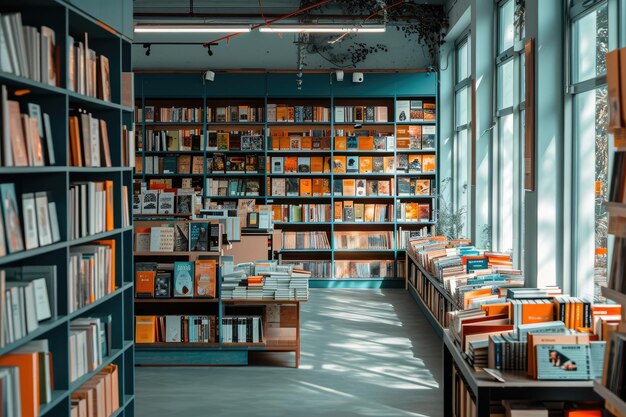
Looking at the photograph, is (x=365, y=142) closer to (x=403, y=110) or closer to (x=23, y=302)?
(x=403, y=110)

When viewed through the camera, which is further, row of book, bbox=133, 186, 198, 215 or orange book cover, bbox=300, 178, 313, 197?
orange book cover, bbox=300, 178, 313, 197

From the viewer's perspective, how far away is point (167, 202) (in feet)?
28.9

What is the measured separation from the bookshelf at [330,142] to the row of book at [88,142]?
8333mm

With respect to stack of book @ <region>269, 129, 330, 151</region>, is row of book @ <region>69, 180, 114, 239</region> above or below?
below

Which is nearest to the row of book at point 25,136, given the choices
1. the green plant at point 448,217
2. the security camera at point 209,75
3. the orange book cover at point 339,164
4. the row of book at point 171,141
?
the green plant at point 448,217

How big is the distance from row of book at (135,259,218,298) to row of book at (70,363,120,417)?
7.78 feet

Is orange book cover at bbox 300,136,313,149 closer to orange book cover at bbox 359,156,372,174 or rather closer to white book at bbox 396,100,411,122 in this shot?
orange book cover at bbox 359,156,372,174

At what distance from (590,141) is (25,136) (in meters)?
4.55

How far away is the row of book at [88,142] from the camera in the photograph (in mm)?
4320

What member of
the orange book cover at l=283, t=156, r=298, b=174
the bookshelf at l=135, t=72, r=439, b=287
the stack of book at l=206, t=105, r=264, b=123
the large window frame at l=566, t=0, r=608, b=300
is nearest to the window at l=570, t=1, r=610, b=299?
the large window frame at l=566, t=0, r=608, b=300

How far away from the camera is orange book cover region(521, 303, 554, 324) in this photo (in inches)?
212

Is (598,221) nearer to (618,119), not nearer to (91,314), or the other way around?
(618,119)

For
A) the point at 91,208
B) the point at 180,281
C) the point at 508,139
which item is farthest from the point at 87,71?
the point at 508,139

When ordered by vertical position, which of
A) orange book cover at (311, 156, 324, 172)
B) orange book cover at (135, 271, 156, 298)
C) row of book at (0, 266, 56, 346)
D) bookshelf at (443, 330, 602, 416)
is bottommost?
bookshelf at (443, 330, 602, 416)
